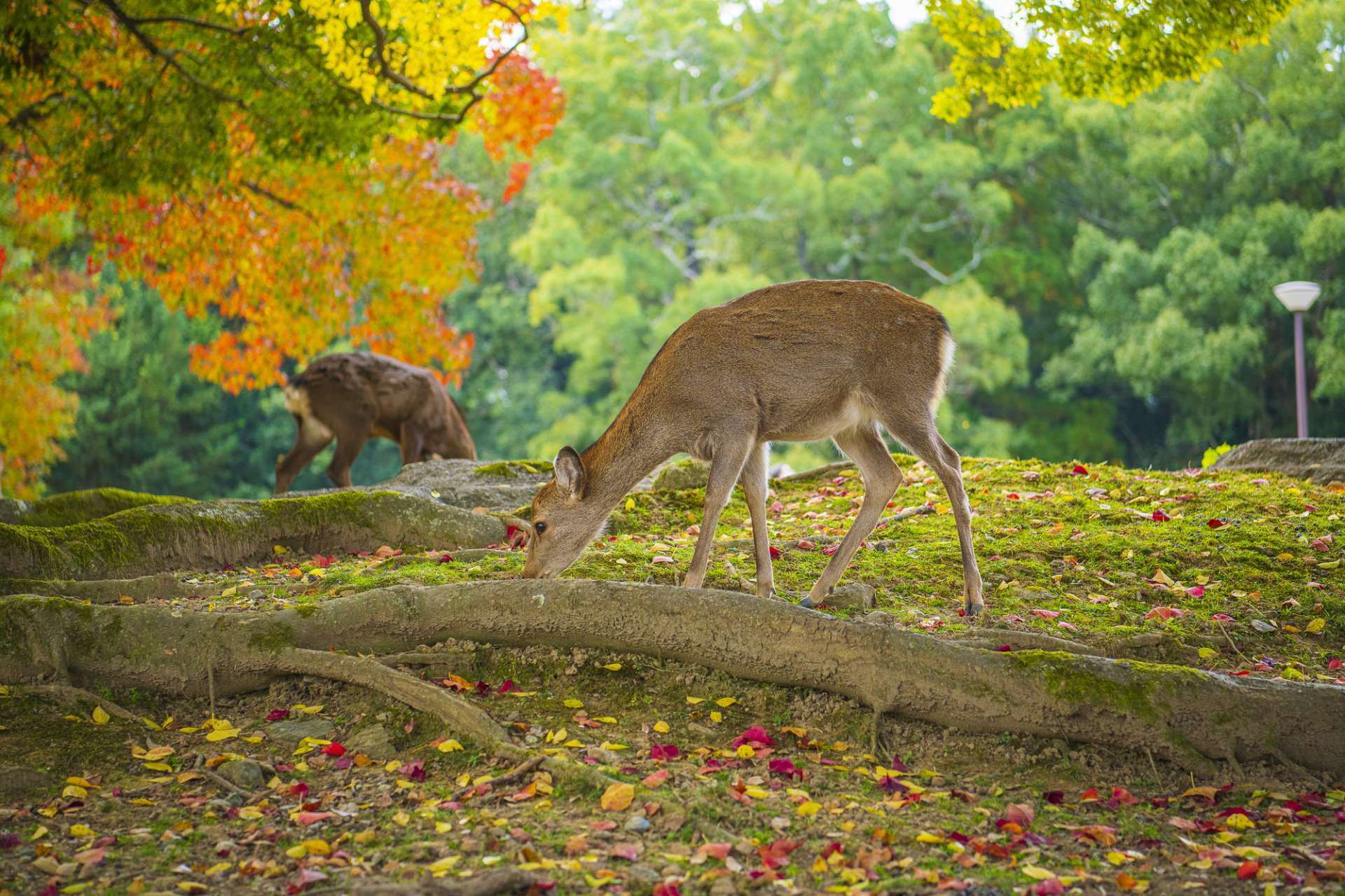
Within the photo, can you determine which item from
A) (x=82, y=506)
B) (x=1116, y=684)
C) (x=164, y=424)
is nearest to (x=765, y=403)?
(x=1116, y=684)

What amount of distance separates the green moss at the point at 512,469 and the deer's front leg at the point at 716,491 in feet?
12.9

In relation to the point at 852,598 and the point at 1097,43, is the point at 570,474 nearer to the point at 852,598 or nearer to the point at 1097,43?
the point at 852,598

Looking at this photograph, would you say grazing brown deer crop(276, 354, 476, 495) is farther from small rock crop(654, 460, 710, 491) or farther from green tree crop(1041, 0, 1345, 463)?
green tree crop(1041, 0, 1345, 463)

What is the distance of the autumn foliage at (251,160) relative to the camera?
8742mm

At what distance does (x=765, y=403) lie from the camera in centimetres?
624

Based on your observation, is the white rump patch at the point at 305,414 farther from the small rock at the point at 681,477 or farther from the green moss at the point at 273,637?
the green moss at the point at 273,637

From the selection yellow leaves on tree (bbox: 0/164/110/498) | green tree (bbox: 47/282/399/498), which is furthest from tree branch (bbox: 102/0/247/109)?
green tree (bbox: 47/282/399/498)

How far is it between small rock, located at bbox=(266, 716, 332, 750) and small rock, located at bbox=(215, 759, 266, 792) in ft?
0.95

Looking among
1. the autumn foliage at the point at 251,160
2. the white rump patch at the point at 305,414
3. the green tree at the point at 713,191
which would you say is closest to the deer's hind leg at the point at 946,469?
the autumn foliage at the point at 251,160

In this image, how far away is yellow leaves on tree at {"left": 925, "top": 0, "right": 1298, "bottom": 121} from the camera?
7852 mm

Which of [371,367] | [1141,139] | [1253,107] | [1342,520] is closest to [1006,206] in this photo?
[1141,139]

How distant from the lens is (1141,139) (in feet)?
94.3

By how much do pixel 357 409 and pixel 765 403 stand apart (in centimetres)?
752

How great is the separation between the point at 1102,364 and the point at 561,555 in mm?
24200
